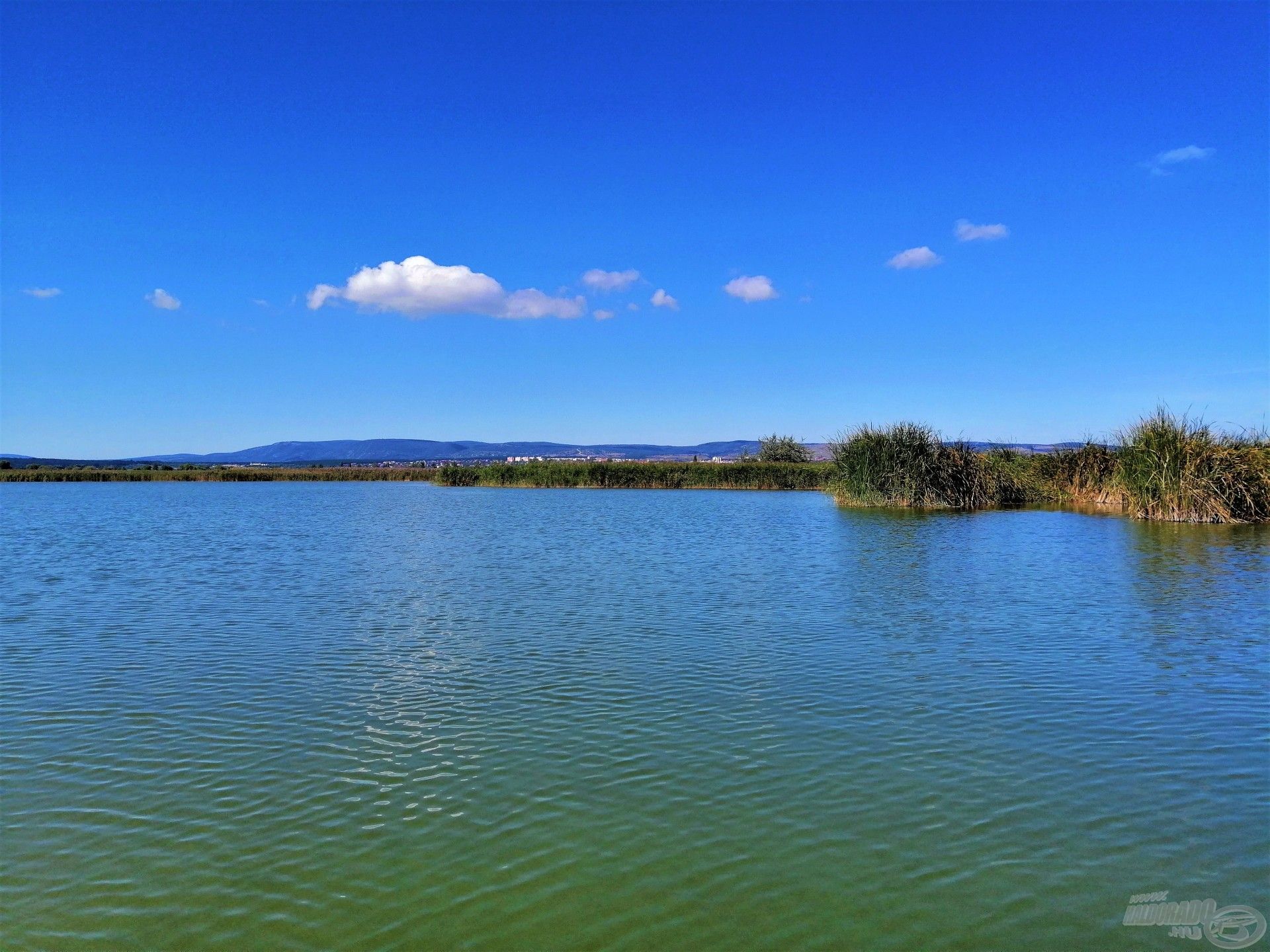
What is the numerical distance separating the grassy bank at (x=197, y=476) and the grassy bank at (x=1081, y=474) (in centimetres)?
6656

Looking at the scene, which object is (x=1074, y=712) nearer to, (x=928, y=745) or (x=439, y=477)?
(x=928, y=745)

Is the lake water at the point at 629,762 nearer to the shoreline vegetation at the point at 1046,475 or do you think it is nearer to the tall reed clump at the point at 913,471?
the shoreline vegetation at the point at 1046,475

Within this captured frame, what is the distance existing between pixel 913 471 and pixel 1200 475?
1032cm

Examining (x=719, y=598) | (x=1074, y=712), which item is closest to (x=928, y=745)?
(x=1074, y=712)

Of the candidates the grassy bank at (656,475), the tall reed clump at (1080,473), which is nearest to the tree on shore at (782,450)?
the grassy bank at (656,475)

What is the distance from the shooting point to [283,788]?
23.1 ft

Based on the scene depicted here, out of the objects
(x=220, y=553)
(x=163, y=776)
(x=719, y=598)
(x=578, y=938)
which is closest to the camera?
(x=578, y=938)

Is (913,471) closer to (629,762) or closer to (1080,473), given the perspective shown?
(1080,473)

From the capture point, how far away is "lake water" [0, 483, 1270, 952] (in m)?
5.26

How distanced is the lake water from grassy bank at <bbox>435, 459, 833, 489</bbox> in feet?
143

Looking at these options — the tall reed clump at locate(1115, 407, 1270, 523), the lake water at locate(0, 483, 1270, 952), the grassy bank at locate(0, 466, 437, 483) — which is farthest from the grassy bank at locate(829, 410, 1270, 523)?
the grassy bank at locate(0, 466, 437, 483)

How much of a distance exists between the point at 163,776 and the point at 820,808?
5246 mm

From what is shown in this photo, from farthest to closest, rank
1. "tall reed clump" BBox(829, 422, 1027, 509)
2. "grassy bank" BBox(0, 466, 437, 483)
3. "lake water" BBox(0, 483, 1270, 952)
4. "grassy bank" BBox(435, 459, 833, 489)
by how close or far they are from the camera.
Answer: "grassy bank" BBox(0, 466, 437, 483) → "grassy bank" BBox(435, 459, 833, 489) → "tall reed clump" BBox(829, 422, 1027, 509) → "lake water" BBox(0, 483, 1270, 952)

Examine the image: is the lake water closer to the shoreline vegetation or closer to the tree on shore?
the shoreline vegetation
